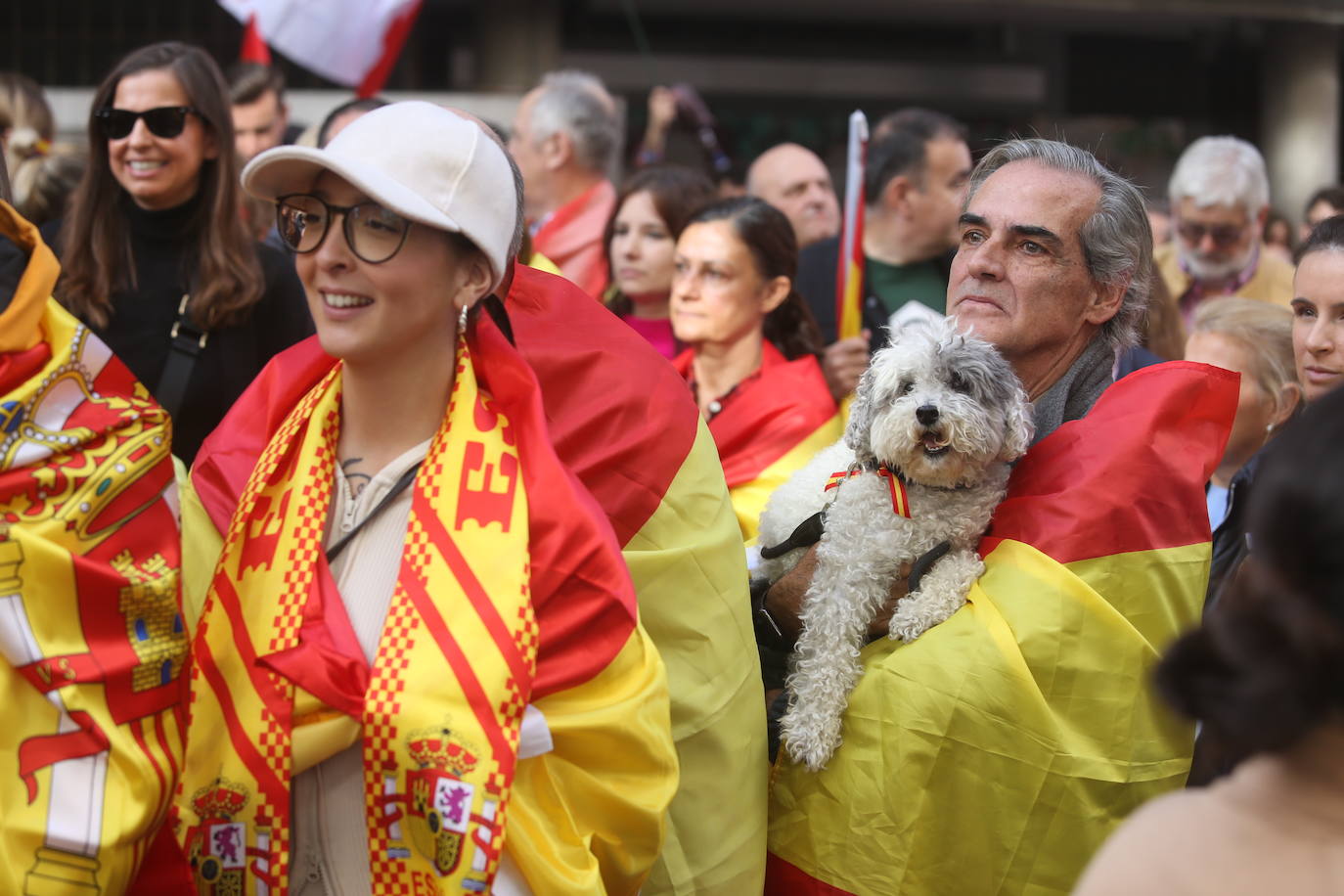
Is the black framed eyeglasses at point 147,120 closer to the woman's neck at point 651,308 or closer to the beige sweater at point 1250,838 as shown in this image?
the woman's neck at point 651,308

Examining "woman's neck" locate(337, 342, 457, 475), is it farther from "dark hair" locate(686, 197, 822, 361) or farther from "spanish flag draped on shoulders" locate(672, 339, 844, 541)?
"dark hair" locate(686, 197, 822, 361)

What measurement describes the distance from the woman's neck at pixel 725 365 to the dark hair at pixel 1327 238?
5.80ft

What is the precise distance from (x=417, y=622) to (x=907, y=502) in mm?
1111

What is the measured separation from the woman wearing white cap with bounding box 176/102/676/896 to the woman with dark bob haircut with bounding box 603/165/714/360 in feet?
9.73

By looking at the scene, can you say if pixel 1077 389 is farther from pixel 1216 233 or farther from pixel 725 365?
pixel 1216 233

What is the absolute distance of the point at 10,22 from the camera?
583 inches

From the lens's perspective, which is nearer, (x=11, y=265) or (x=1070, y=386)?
(x=11, y=265)

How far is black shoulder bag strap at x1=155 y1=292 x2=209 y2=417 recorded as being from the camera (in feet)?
12.8

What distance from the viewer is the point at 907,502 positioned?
2.94 metres

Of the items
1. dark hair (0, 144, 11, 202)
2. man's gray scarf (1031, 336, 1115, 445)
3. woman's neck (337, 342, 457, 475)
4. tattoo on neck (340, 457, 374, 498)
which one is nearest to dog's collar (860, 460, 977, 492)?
man's gray scarf (1031, 336, 1115, 445)

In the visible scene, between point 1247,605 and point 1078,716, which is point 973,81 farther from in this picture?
point 1247,605

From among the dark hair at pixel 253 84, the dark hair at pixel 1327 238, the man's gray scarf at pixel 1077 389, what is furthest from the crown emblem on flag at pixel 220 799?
the dark hair at pixel 253 84

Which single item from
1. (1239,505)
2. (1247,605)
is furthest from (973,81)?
(1247,605)

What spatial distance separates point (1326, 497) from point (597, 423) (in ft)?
5.13
